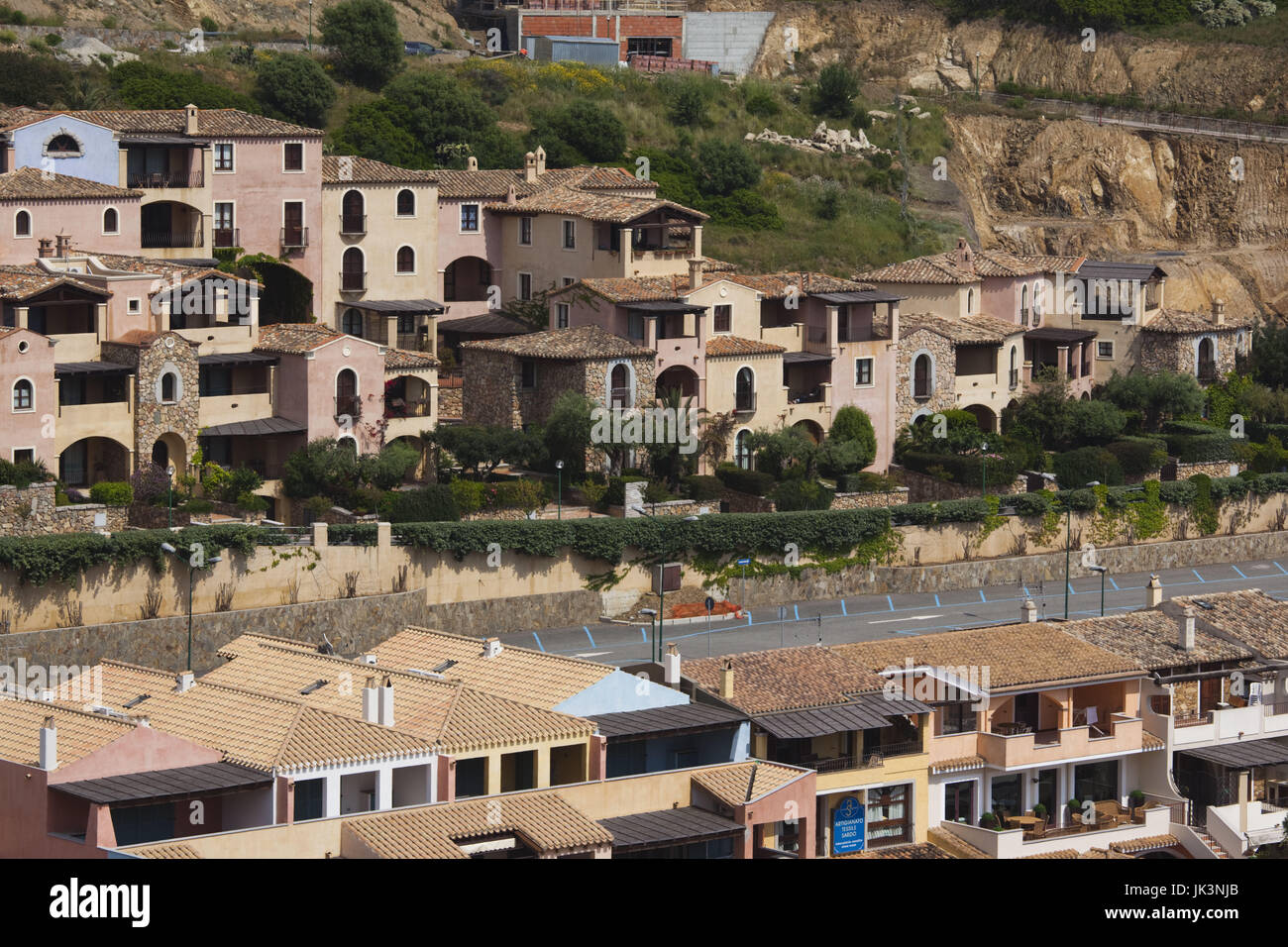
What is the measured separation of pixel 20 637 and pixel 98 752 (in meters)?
20.1

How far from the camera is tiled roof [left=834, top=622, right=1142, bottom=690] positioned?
48.9m

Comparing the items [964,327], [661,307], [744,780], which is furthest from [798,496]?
[744,780]

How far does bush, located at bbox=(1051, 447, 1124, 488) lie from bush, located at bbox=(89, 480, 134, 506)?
32.5 m

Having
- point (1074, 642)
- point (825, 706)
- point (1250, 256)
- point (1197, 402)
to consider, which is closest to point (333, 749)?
point (825, 706)

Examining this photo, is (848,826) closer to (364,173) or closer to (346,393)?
(346,393)

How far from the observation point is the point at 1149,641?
5234 cm

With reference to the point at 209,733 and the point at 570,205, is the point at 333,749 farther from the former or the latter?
the point at 570,205

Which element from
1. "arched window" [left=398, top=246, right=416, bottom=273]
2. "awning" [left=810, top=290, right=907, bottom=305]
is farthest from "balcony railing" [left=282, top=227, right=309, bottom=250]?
"awning" [left=810, top=290, right=907, bottom=305]

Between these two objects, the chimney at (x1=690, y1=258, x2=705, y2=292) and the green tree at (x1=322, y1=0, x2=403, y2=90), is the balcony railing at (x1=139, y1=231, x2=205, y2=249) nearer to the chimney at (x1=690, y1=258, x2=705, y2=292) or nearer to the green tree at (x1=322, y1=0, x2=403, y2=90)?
the chimney at (x1=690, y1=258, x2=705, y2=292)

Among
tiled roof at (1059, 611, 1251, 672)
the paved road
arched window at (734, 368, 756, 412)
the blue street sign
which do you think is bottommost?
the blue street sign
